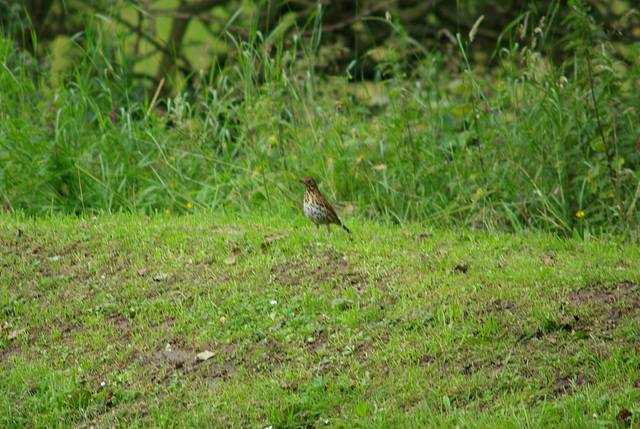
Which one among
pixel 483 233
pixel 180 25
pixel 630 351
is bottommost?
pixel 483 233

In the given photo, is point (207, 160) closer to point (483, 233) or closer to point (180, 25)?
point (483, 233)

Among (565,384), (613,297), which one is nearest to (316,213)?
(613,297)

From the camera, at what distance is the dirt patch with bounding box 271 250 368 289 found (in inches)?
184

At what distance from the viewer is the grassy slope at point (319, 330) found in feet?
11.2

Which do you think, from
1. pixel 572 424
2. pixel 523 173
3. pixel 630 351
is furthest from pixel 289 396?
pixel 523 173

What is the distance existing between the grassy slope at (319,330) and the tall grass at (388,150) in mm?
799

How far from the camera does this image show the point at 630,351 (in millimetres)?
3473

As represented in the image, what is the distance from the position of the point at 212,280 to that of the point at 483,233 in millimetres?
2292

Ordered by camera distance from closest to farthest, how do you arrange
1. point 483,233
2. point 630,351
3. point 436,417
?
point 436,417
point 630,351
point 483,233

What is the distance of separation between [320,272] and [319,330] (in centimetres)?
75

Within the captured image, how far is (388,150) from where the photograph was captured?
22.1 feet

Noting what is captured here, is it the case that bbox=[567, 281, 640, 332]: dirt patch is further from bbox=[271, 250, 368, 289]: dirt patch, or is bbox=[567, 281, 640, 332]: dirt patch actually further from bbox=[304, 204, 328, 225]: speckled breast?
bbox=[304, 204, 328, 225]: speckled breast

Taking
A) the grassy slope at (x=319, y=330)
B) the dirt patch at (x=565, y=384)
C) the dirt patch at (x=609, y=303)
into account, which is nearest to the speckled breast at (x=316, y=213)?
the grassy slope at (x=319, y=330)

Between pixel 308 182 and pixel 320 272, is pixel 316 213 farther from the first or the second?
pixel 320 272
